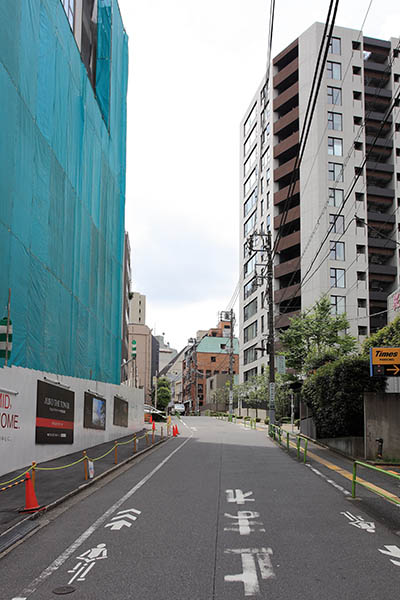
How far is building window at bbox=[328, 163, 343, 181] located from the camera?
213 feet

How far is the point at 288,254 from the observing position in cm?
6900

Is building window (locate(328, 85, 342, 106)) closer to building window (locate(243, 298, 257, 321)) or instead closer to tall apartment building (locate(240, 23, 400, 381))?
tall apartment building (locate(240, 23, 400, 381))

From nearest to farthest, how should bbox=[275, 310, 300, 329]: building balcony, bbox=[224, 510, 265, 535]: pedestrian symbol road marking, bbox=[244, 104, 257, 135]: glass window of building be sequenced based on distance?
1. bbox=[224, 510, 265, 535]: pedestrian symbol road marking
2. bbox=[275, 310, 300, 329]: building balcony
3. bbox=[244, 104, 257, 135]: glass window of building

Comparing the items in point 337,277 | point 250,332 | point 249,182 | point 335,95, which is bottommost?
point 250,332

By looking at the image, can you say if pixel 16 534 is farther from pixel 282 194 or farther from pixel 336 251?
pixel 282 194

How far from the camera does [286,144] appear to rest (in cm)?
7012

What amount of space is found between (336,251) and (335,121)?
16.8 meters

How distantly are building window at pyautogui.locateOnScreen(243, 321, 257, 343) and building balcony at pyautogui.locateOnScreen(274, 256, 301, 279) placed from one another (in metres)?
13.4

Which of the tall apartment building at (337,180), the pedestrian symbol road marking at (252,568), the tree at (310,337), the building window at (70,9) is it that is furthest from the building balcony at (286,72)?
the pedestrian symbol road marking at (252,568)

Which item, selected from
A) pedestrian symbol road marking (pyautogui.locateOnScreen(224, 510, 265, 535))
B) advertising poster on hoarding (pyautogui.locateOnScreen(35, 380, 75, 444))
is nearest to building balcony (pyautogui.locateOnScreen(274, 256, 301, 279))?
advertising poster on hoarding (pyautogui.locateOnScreen(35, 380, 75, 444))

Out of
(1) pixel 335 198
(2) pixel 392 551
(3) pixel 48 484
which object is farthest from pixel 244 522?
(1) pixel 335 198

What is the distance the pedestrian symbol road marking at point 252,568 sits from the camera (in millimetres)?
6043

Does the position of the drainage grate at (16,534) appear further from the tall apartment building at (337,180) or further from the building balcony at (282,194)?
the building balcony at (282,194)

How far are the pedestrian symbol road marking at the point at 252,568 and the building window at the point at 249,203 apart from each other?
76.5 metres
